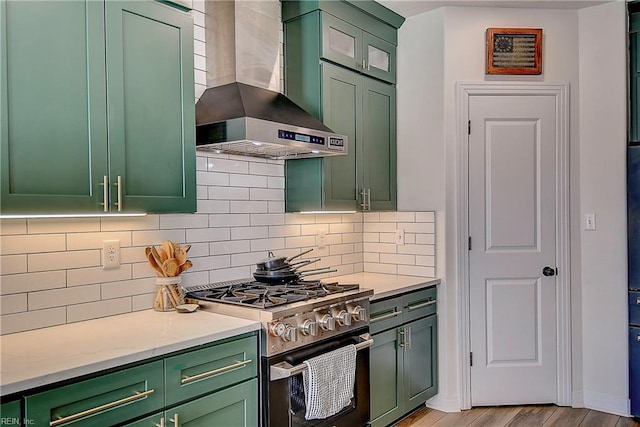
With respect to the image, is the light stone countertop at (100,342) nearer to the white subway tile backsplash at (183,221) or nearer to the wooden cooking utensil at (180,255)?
the wooden cooking utensil at (180,255)

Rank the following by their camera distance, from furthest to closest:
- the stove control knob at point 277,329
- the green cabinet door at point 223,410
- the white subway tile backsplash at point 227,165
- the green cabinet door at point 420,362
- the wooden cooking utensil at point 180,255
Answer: the green cabinet door at point 420,362 → the white subway tile backsplash at point 227,165 → the wooden cooking utensil at point 180,255 → the stove control knob at point 277,329 → the green cabinet door at point 223,410

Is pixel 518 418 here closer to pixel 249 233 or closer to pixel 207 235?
pixel 249 233

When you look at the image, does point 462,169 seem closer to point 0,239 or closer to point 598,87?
point 598,87

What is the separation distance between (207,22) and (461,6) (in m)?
1.73

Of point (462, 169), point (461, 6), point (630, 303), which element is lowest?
point (630, 303)

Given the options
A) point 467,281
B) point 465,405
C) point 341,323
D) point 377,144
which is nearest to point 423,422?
point 465,405

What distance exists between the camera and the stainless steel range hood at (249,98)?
2.29 meters

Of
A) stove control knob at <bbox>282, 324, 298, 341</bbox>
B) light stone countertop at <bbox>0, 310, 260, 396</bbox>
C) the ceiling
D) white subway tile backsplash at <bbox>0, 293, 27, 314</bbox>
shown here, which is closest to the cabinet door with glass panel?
the ceiling

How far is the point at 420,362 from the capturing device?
3.16 metres

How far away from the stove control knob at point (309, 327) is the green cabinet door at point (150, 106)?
28.4 inches

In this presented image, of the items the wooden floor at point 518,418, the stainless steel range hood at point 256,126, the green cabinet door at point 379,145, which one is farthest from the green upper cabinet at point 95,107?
the wooden floor at point 518,418

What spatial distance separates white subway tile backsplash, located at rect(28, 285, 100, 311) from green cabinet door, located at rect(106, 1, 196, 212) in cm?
48

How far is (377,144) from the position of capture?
11.0ft

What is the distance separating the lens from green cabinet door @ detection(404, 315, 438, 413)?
305 cm
